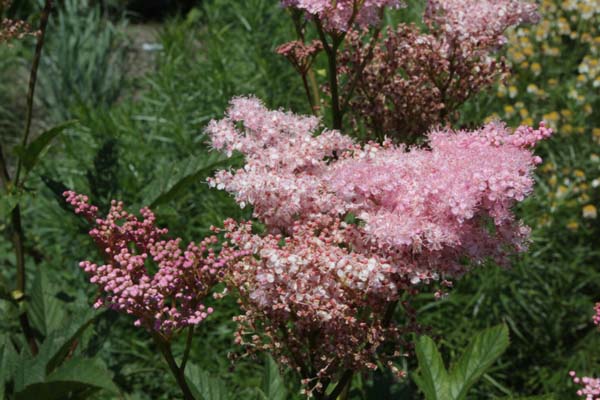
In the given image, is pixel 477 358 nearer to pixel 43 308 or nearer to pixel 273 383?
pixel 273 383

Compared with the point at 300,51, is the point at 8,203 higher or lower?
lower

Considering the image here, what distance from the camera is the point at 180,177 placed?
2.07 metres

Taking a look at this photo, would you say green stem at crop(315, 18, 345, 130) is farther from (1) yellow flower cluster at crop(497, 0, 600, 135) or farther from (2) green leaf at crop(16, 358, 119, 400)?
(1) yellow flower cluster at crop(497, 0, 600, 135)

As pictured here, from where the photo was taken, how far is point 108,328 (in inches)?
87.6

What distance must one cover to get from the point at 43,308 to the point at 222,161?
741mm

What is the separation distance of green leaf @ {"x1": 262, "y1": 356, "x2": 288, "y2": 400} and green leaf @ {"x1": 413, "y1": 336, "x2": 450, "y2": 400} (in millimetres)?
327

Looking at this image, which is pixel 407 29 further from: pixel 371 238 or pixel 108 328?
pixel 108 328

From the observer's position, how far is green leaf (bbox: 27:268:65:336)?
2.19 meters

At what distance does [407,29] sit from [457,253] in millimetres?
872

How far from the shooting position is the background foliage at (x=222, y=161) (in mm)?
3162

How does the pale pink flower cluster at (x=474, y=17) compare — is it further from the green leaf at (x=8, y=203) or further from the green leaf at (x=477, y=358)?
the green leaf at (x=8, y=203)

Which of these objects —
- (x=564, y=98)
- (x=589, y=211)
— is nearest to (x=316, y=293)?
(x=589, y=211)

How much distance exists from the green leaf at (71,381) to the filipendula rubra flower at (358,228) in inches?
10.9

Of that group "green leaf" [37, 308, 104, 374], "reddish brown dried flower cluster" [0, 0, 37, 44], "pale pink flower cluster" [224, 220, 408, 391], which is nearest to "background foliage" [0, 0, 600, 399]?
"green leaf" [37, 308, 104, 374]
